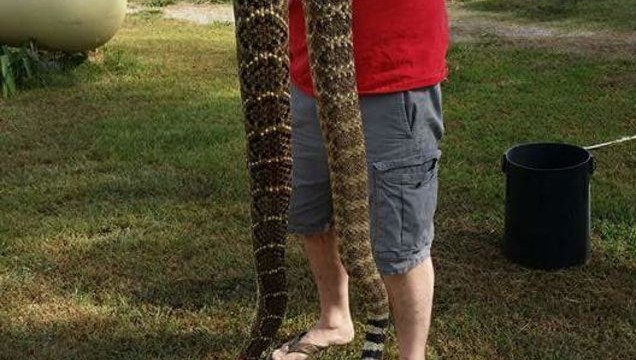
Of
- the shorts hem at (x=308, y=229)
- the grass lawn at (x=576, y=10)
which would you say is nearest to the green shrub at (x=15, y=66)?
the shorts hem at (x=308, y=229)

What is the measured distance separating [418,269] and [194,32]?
33.1ft

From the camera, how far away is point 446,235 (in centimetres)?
570

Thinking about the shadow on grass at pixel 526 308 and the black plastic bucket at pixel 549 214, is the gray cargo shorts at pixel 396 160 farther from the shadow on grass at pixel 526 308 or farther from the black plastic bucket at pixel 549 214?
the black plastic bucket at pixel 549 214

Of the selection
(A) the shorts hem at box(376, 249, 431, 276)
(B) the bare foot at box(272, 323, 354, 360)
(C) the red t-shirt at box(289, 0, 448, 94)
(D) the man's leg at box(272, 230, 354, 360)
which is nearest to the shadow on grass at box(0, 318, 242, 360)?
(B) the bare foot at box(272, 323, 354, 360)

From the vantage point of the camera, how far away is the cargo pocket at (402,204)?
342cm

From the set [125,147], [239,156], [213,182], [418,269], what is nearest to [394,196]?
[418,269]

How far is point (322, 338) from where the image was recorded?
4.31 meters

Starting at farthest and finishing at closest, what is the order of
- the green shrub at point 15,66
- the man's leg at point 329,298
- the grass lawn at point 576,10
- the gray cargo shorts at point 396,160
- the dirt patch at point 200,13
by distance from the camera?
the dirt patch at point 200,13, the grass lawn at point 576,10, the green shrub at point 15,66, the man's leg at point 329,298, the gray cargo shorts at point 396,160

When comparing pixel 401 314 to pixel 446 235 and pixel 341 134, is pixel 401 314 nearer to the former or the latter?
pixel 341 134

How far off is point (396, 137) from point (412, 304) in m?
0.69

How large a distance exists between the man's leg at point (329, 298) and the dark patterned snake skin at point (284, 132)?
47 cm

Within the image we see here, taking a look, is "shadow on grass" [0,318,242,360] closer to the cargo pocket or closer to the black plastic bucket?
the cargo pocket

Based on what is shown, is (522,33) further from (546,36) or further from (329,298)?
(329,298)

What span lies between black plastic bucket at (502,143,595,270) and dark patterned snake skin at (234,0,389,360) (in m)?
1.75
